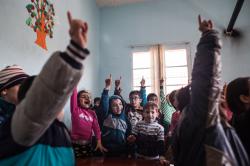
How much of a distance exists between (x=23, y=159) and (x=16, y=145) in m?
0.06

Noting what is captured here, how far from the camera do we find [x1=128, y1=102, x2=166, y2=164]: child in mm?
2170

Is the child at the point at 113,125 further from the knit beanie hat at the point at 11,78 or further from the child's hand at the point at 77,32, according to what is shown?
the child's hand at the point at 77,32

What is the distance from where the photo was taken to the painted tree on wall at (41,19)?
242 cm

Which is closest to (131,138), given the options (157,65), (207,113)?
(207,113)

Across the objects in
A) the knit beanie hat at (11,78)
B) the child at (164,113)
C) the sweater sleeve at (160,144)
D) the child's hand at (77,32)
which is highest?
the child's hand at (77,32)

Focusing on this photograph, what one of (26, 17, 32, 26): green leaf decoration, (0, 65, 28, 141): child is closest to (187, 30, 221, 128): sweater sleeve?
(0, 65, 28, 141): child

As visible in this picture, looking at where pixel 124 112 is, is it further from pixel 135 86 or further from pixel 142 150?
pixel 135 86

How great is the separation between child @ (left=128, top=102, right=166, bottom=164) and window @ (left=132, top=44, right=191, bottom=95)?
1971 millimetres

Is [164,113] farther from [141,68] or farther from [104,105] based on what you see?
[141,68]

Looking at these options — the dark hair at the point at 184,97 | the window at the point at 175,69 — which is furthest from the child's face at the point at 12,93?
the window at the point at 175,69

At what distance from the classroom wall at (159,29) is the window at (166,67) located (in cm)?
15

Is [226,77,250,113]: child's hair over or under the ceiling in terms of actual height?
under

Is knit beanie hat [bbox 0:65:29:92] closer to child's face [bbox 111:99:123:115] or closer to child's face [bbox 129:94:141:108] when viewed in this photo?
child's face [bbox 111:99:123:115]

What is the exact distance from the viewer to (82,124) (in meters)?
2.67
